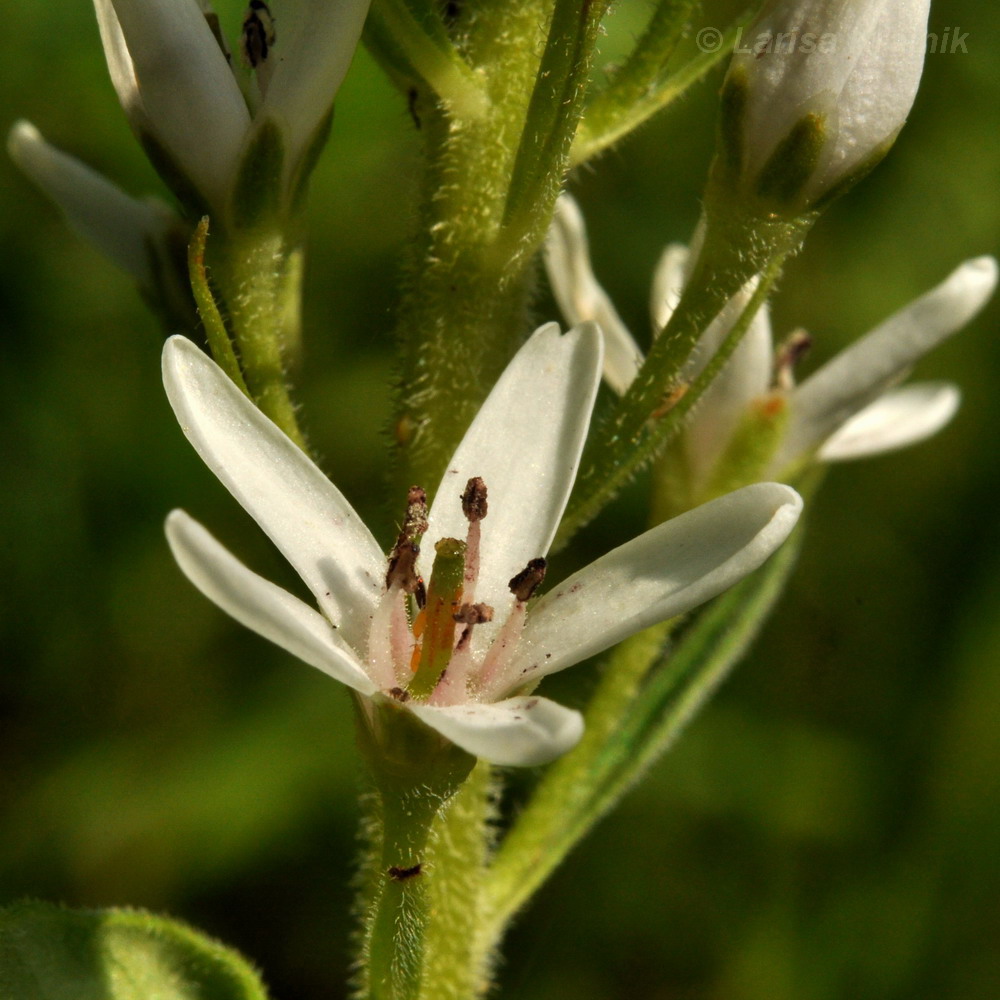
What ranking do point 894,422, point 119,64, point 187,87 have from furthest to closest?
point 894,422 < point 119,64 < point 187,87

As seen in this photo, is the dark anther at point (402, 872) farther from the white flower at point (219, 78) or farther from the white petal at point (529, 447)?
the white flower at point (219, 78)

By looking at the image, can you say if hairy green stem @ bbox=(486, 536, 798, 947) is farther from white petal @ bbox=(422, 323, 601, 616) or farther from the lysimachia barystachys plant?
the lysimachia barystachys plant

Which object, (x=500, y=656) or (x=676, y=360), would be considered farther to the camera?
(x=676, y=360)

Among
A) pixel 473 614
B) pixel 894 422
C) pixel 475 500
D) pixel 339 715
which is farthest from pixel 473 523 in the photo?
pixel 339 715

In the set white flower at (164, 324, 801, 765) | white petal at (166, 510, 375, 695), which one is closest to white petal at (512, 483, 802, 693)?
white flower at (164, 324, 801, 765)

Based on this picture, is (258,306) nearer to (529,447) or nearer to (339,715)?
(529,447)

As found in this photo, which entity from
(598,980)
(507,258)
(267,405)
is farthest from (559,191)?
(598,980)
